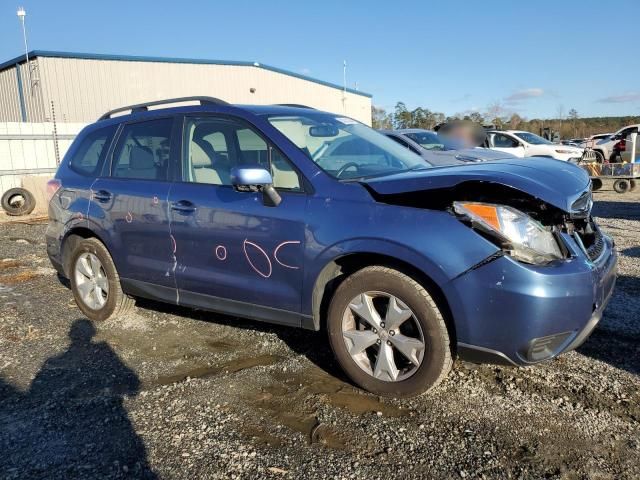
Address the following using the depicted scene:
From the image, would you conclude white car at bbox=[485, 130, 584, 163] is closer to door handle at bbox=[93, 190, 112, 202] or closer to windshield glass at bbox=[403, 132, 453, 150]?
windshield glass at bbox=[403, 132, 453, 150]

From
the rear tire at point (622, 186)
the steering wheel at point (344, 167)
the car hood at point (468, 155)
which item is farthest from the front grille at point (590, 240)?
the rear tire at point (622, 186)

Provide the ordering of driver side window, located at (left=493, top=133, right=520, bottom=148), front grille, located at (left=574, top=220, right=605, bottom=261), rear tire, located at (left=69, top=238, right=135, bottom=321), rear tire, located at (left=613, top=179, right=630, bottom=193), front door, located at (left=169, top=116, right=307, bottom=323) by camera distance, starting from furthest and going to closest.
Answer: driver side window, located at (left=493, top=133, right=520, bottom=148) → rear tire, located at (left=613, top=179, right=630, bottom=193) → rear tire, located at (left=69, top=238, right=135, bottom=321) → front door, located at (left=169, top=116, right=307, bottom=323) → front grille, located at (left=574, top=220, right=605, bottom=261)

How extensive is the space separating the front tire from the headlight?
0.51 meters

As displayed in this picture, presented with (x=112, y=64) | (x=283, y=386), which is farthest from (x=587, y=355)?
(x=112, y=64)

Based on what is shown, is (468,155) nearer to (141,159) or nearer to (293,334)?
(293,334)

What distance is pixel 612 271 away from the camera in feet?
10.8

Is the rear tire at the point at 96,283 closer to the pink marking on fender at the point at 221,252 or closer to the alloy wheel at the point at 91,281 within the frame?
the alloy wheel at the point at 91,281

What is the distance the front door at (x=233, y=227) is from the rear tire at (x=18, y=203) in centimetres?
1020

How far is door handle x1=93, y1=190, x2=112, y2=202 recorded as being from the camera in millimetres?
4551

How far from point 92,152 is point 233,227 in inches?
83.0

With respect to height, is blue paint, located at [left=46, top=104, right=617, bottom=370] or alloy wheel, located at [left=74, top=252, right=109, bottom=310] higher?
blue paint, located at [left=46, top=104, right=617, bottom=370]

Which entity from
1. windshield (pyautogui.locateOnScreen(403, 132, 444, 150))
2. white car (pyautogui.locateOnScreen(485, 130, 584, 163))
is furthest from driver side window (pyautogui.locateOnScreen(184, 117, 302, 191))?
white car (pyautogui.locateOnScreen(485, 130, 584, 163))

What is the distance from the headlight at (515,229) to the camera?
2803 mm

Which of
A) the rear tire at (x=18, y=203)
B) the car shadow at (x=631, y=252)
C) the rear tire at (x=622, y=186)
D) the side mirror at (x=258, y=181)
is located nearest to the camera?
the side mirror at (x=258, y=181)
